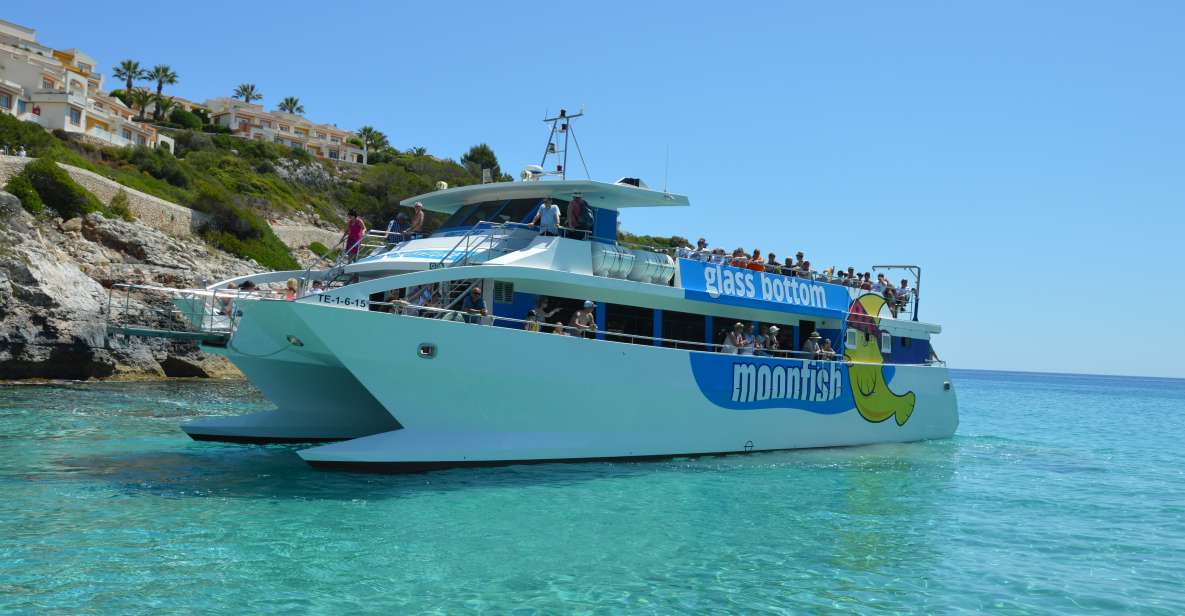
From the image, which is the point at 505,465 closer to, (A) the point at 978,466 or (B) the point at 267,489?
(B) the point at 267,489

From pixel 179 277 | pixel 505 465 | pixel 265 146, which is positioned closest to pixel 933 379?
pixel 505 465

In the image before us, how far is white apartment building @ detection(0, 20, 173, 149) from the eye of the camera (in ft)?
160

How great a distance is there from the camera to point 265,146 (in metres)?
61.7

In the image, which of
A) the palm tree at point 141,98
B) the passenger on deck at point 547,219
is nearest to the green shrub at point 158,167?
the palm tree at point 141,98

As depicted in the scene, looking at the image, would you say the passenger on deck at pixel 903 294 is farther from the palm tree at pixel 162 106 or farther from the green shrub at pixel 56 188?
the palm tree at pixel 162 106

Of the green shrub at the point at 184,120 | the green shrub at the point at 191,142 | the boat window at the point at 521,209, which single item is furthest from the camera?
the green shrub at the point at 184,120

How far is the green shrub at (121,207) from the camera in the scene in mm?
32312

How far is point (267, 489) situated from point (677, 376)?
630 cm

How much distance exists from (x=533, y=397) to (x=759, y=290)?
5602 mm

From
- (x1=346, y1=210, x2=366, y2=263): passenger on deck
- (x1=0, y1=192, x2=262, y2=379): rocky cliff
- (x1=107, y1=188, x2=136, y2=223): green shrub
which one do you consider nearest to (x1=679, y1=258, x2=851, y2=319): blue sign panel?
(x1=346, y1=210, x2=366, y2=263): passenger on deck

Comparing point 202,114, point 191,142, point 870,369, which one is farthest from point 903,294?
point 202,114

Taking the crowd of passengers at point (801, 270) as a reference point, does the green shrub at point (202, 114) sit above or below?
above

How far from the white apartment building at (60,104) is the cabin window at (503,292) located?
42.1m

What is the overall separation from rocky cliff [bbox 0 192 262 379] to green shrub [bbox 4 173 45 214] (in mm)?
745
